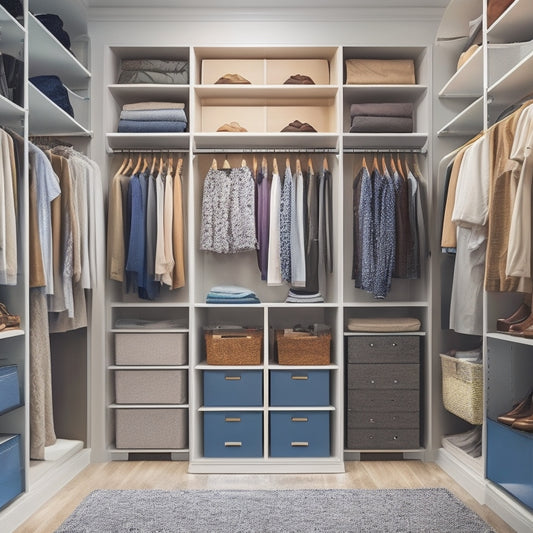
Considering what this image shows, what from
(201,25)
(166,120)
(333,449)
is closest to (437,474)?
(333,449)

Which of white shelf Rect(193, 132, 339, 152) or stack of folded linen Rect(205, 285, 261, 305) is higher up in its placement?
white shelf Rect(193, 132, 339, 152)

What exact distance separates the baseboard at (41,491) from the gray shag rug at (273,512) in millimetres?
209

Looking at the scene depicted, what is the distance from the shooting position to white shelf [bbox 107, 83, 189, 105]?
4230mm

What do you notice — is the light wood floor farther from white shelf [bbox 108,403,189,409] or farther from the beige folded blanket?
the beige folded blanket

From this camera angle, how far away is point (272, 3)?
13.6ft

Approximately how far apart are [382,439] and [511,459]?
128 centimetres

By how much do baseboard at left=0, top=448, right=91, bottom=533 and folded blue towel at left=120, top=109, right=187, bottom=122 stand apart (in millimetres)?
2115

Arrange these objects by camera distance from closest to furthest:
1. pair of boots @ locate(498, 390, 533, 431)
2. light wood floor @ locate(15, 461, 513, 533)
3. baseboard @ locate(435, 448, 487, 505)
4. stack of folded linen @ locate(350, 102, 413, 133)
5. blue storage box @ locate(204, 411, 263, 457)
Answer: pair of boots @ locate(498, 390, 533, 431), baseboard @ locate(435, 448, 487, 505), light wood floor @ locate(15, 461, 513, 533), blue storage box @ locate(204, 411, 263, 457), stack of folded linen @ locate(350, 102, 413, 133)

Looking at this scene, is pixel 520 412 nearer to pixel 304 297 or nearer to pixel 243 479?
pixel 304 297

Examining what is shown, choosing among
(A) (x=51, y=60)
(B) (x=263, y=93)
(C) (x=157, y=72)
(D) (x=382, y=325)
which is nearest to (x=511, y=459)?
(D) (x=382, y=325)

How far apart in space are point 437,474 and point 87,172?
8.92 feet

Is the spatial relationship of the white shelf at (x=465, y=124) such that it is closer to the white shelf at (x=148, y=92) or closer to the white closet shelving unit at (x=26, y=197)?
the white shelf at (x=148, y=92)

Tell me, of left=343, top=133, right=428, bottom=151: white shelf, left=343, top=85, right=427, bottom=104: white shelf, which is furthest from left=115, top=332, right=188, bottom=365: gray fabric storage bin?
left=343, top=85, right=427, bottom=104: white shelf

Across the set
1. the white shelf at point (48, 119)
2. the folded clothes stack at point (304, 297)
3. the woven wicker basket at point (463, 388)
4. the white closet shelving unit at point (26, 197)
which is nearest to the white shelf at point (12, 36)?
the white closet shelving unit at point (26, 197)
